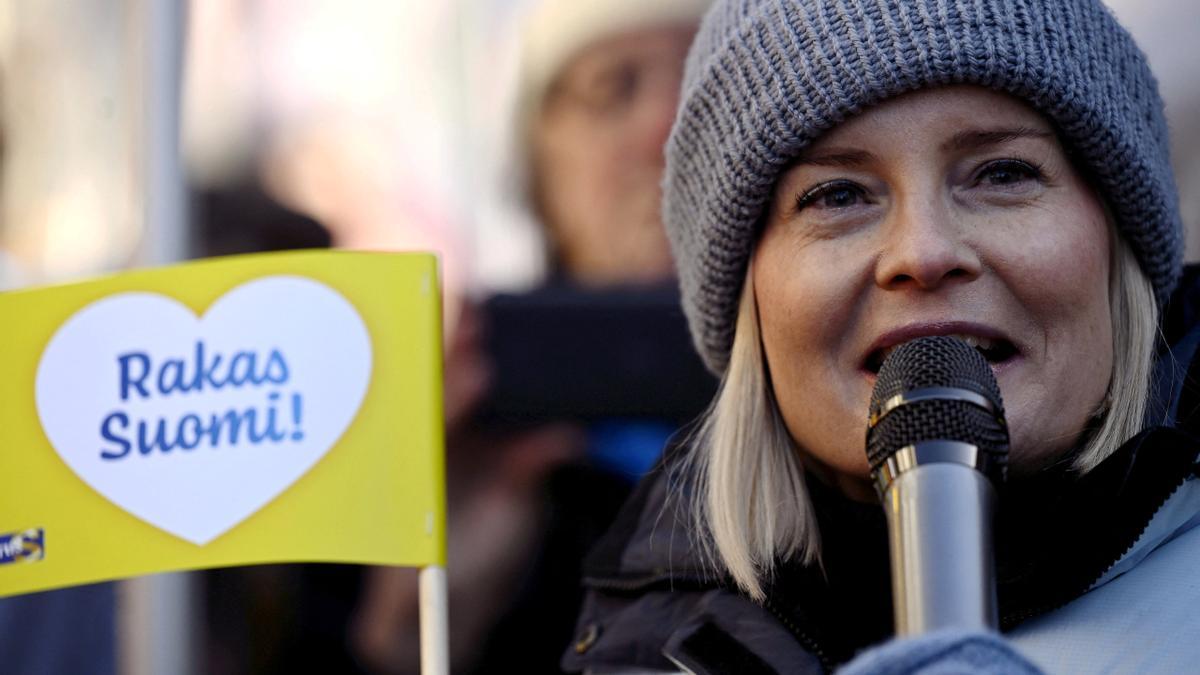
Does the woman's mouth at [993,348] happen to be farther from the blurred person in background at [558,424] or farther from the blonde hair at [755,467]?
the blurred person in background at [558,424]

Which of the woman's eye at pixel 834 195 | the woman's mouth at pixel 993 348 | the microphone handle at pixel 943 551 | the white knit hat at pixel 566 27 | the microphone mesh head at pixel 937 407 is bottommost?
the microphone handle at pixel 943 551

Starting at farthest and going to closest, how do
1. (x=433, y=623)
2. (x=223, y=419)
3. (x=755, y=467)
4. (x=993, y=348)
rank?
(x=755, y=467) < (x=223, y=419) < (x=433, y=623) < (x=993, y=348)

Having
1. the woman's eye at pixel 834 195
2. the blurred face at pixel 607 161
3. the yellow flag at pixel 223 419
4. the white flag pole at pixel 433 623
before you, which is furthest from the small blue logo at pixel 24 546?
the blurred face at pixel 607 161

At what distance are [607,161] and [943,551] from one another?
2390 mm

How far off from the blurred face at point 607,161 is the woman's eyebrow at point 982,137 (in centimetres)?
157

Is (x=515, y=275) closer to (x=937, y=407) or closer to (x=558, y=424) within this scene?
(x=558, y=424)

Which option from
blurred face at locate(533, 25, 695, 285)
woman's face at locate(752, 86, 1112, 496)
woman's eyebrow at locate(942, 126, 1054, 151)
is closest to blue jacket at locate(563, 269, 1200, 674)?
woman's face at locate(752, 86, 1112, 496)

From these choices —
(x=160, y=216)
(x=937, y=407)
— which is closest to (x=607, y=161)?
(x=160, y=216)

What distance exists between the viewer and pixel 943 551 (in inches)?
39.3

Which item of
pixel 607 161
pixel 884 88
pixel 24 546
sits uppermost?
pixel 607 161

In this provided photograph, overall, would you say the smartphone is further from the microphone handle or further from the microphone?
the microphone handle

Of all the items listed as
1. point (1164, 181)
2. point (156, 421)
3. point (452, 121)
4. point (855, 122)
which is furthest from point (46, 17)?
point (1164, 181)

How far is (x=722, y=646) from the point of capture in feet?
5.78

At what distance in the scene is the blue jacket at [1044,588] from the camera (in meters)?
1.44
